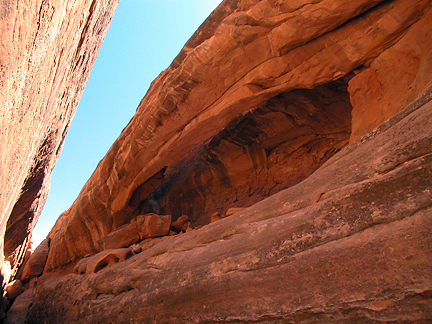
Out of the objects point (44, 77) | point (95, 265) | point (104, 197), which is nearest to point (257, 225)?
point (44, 77)

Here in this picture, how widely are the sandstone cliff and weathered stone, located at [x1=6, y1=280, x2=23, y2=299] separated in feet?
10.5

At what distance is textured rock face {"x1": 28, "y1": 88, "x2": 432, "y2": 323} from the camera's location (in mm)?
1814

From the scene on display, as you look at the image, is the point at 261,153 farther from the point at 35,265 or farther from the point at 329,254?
the point at 35,265

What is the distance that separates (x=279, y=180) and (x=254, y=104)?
10.9ft

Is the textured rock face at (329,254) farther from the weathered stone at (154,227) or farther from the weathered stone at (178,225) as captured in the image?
the weathered stone at (178,225)

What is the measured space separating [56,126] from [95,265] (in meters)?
3.78

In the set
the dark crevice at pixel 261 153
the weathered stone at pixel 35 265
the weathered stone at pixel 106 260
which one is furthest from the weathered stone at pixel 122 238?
the weathered stone at pixel 35 265

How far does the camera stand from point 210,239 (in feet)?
11.8

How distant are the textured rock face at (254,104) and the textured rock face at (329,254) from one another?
1.80 meters

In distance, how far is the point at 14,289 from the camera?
10.4 metres

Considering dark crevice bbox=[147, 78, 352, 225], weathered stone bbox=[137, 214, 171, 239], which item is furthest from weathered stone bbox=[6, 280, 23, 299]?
weathered stone bbox=[137, 214, 171, 239]

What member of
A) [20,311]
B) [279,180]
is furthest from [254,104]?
[20,311]

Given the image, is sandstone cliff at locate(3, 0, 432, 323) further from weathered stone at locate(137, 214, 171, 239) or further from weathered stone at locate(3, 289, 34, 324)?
weathered stone at locate(3, 289, 34, 324)

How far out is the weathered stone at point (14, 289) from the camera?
1004 centimetres
